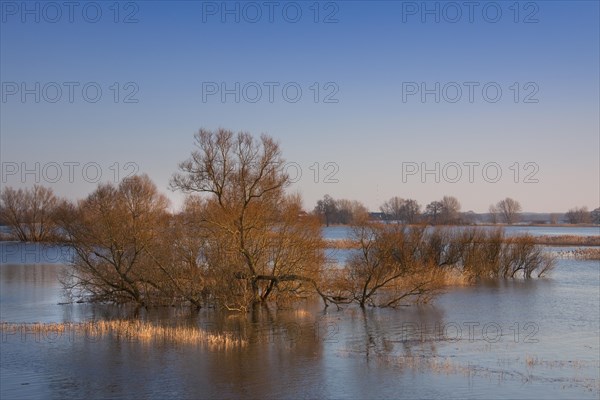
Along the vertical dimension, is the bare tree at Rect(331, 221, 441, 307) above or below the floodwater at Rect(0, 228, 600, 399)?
above

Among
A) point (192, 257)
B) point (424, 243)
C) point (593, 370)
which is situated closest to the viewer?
point (593, 370)

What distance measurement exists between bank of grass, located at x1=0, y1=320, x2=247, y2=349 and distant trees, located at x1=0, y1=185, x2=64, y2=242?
5897 cm

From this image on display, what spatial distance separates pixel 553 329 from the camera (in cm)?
2434

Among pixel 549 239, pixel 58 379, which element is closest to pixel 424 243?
pixel 58 379

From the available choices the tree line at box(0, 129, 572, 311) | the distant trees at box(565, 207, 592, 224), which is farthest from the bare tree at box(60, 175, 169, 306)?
the distant trees at box(565, 207, 592, 224)

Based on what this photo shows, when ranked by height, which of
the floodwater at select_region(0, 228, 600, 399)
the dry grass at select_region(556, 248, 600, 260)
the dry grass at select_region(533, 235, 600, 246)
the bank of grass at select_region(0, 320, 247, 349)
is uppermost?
the dry grass at select_region(533, 235, 600, 246)

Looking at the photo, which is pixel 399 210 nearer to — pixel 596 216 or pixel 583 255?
pixel 583 255

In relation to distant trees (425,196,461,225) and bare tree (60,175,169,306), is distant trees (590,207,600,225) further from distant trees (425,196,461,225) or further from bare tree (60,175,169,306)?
bare tree (60,175,169,306)

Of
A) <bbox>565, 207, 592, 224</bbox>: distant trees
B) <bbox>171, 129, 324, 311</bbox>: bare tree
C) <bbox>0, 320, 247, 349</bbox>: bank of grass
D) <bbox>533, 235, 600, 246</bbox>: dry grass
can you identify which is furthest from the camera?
<bbox>565, 207, 592, 224</bbox>: distant trees

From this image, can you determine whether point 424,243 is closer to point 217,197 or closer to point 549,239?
point 217,197

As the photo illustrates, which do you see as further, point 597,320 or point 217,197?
point 217,197

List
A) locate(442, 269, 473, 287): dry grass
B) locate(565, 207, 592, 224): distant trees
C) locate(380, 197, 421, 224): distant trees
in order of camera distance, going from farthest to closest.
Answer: locate(565, 207, 592, 224): distant trees < locate(380, 197, 421, 224): distant trees < locate(442, 269, 473, 287): dry grass

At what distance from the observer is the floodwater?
16.0 meters

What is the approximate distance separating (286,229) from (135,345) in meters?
12.1
